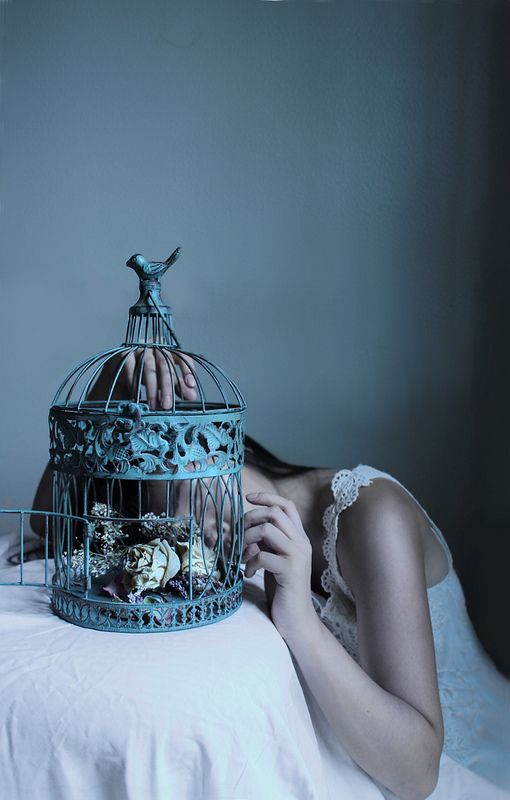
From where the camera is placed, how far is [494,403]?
6.04ft

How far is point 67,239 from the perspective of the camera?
77.9 inches

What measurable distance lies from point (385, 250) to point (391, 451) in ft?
1.72

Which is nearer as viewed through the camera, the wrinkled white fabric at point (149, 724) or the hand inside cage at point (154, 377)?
the wrinkled white fabric at point (149, 724)

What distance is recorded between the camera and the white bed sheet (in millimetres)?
693

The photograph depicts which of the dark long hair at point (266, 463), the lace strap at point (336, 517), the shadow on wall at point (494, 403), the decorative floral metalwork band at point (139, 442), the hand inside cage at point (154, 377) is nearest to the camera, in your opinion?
the decorative floral metalwork band at point (139, 442)

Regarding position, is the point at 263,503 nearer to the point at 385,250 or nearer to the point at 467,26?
the point at 385,250

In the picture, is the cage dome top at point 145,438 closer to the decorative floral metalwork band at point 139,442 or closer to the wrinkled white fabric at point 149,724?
the decorative floral metalwork band at point 139,442

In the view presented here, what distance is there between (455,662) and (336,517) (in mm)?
433

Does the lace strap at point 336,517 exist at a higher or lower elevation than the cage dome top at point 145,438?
lower

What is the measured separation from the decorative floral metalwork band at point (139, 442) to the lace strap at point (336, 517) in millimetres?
377

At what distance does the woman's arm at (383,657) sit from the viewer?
2.93ft

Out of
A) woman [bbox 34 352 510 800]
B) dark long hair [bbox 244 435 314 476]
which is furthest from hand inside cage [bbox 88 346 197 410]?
dark long hair [bbox 244 435 314 476]

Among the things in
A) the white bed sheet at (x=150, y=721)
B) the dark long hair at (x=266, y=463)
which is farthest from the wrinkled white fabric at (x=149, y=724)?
the dark long hair at (x=266, y=463)

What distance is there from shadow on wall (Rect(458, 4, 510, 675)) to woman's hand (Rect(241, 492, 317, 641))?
1083mm
